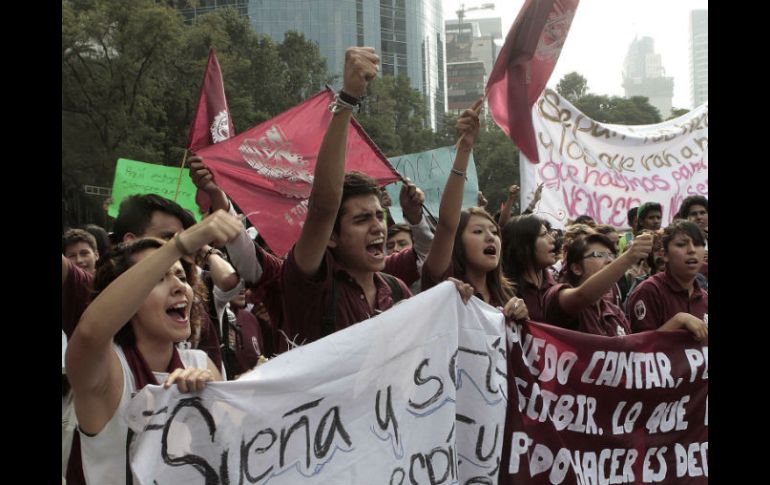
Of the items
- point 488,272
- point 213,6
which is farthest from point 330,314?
point 213,6

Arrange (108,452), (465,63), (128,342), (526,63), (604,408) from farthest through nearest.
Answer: (465,63) < (526,63) < (604,408) < (128,342) < (108,452)

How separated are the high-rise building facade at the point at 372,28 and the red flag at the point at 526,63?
249 feet

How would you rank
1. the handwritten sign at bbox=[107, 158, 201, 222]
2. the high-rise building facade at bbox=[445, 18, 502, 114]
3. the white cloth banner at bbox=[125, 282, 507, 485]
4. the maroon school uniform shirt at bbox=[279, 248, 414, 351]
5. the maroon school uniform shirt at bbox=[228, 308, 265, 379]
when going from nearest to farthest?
the white cloth banner at bbox=[125, 282, 507, 485], the maroon school uniform shirt at bbox=[279, 248, 414, 351], the maroon school uniform shirt at bbox=[228, 308, 265, 379], the handwritten sign at bbox=[107, 158, 201, 222], the high-rise building facade at bbox=[445, 18, 502, 114]

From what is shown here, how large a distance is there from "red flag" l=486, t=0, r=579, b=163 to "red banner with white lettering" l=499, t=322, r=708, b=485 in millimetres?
976

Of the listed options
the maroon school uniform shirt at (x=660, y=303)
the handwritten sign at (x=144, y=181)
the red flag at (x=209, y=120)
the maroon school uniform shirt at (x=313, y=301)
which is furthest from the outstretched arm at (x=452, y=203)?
the handwritten sign at (x=144, y=181)

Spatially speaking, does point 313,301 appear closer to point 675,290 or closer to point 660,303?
Answer: point 660,303

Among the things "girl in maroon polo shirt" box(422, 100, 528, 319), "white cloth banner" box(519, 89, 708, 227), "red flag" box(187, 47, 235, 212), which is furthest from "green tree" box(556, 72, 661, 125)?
"girl in maroon polo shirt" box(422, 100, 528, 319)

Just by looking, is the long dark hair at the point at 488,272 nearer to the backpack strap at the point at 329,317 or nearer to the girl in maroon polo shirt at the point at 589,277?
the girl in maroon polo shirt at the point at 589,277

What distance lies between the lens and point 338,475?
324 centimetres

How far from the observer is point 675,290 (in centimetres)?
513

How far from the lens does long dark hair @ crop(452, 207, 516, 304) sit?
4.42 m

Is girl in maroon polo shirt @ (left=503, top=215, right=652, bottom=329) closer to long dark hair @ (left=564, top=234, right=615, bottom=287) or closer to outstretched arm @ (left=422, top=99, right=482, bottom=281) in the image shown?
long dark hair @ (left=564, top=234, right=615, bottom=287)

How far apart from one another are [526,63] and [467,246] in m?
0.98
